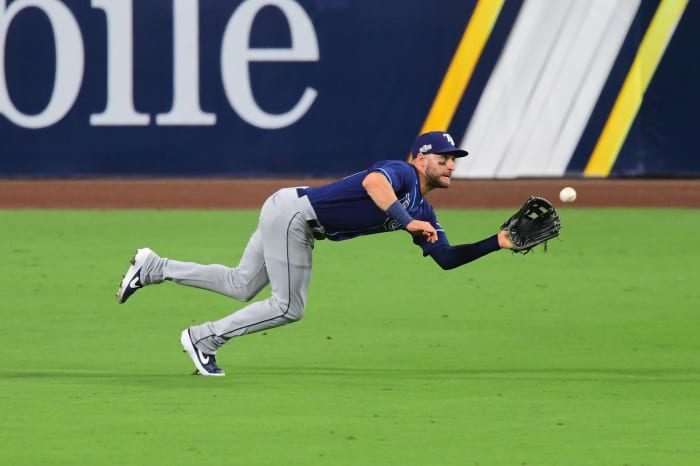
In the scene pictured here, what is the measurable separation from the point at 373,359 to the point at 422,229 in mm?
1671

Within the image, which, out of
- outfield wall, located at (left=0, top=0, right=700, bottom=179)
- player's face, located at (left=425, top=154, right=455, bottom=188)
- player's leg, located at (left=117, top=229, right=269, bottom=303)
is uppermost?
player's face, located at (left=425, top=154, right=455, bottom=188)

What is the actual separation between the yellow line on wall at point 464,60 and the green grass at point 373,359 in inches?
77.2

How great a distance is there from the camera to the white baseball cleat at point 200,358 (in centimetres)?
955

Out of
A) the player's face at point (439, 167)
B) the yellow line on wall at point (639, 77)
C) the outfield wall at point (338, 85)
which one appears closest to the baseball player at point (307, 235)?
the player's face at point (439, 167)

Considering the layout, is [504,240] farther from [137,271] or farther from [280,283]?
[137,271]

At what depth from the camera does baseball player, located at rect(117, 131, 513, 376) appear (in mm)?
9297

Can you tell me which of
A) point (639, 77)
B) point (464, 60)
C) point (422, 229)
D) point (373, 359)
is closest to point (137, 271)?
point (373, 359)

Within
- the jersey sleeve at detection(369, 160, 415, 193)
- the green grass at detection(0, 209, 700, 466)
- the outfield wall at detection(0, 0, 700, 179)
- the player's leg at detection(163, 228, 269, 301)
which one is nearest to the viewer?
the green grass at detection(0, 209, 700, 466)

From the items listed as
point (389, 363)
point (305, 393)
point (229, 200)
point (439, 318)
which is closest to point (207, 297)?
point (439, 318)

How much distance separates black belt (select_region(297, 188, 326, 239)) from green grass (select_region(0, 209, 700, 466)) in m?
0.84

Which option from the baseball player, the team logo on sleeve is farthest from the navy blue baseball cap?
the team logo on sleeve

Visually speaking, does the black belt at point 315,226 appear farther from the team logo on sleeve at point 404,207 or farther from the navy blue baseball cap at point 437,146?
the navy blue baseball cap at point 437,146

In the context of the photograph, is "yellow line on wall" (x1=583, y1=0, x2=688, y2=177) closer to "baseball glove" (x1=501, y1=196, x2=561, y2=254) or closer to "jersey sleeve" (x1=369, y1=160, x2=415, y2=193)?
"baseball glove" (x1=501, y1=196, x2=561, y2=254)

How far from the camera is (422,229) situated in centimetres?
905
